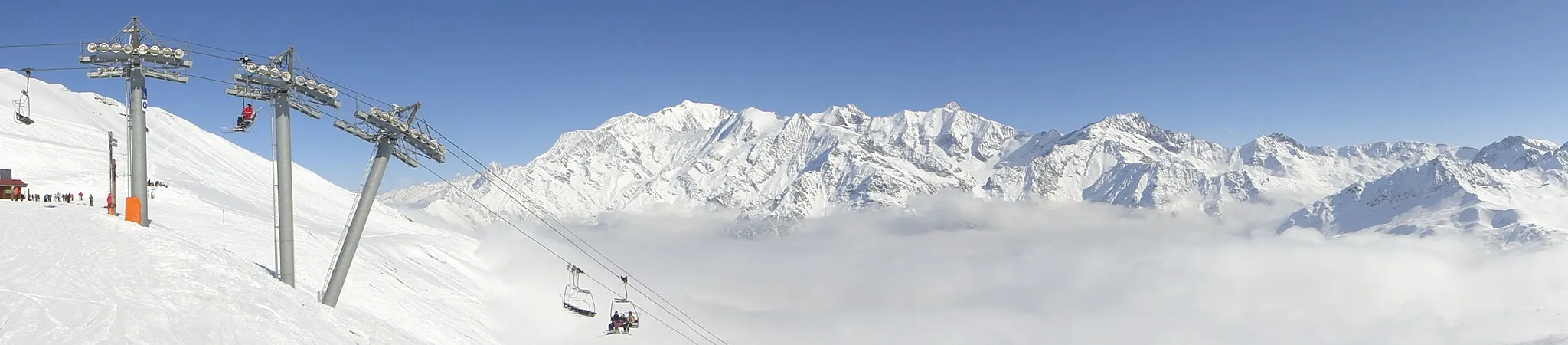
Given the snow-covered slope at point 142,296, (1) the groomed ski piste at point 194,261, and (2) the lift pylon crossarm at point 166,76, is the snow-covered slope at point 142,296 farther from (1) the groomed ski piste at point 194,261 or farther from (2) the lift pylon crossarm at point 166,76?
(2) the lift pylon crossarm at point 166,76

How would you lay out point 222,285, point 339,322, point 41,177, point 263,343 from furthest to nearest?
point 41,177, point 339,322, point 222,285, point 263,343

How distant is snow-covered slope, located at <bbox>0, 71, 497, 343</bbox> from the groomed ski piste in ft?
0.47

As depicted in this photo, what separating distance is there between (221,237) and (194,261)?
26357mm

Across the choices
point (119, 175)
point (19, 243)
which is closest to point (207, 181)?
point (119, 175)

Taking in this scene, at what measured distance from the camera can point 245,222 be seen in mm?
59406

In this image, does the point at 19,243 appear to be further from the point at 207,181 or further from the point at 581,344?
the point at 207,181

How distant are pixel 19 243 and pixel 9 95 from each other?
380 feet

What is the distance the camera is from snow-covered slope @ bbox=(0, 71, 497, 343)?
23172 mm

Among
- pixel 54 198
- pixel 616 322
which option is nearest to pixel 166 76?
pixel 616 322

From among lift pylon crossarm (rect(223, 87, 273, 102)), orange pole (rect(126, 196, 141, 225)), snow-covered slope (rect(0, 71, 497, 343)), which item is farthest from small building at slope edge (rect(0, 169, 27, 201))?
lift pylon crossarm (rect(223, 87, 273, 102))

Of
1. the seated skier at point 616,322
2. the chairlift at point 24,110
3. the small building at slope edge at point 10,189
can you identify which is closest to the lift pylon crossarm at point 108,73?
the small building at slope edge at point 10,189

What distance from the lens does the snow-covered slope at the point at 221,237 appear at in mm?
23172

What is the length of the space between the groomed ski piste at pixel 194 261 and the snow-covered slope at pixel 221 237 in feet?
0.47

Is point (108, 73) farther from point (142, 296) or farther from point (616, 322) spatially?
point (616, 322)
